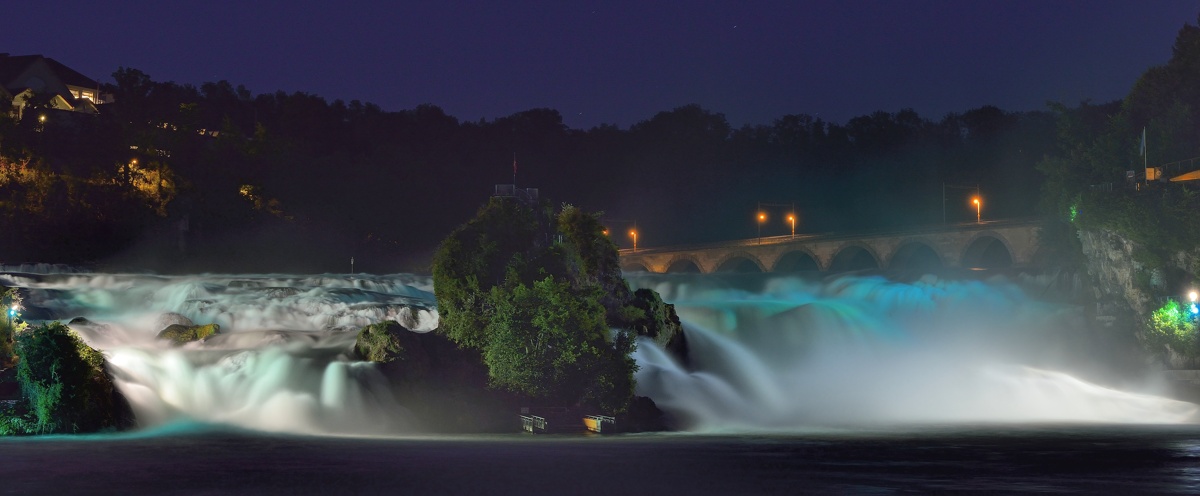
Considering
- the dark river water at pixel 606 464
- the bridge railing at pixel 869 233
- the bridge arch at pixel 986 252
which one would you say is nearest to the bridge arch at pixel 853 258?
the bridge railing at pixel 869 233

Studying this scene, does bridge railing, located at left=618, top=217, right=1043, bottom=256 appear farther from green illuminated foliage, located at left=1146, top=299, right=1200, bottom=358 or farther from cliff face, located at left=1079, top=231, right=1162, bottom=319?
green illuminated foliage, located at left=1146, top=299, right=1200, bottom=358

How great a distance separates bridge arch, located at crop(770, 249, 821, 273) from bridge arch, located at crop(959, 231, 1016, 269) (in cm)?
1415

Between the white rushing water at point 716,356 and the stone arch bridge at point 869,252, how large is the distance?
1816cm

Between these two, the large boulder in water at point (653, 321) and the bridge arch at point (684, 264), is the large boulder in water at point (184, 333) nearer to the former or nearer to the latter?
the large boulder in water at point (653, 321)

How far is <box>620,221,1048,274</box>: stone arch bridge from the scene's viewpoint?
90.5 meters

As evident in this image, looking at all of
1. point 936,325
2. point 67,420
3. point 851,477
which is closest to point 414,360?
point 67,420

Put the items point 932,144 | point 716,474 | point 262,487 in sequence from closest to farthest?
point 262,487, point 716,474, point 932,144

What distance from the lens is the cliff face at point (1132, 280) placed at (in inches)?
2440

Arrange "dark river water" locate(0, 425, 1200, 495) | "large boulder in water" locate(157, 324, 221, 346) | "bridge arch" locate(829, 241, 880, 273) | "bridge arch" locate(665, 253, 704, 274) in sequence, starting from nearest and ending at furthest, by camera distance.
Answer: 1. "dark river water" locate(0, 425, 1200, 495)
2. "large boulder in water" locate(157, 324, 221, 346)
3. "bridge arch" locate(829, 241, 880, 273)
4. "bridge arch" locate(665, 253, 704, 274)

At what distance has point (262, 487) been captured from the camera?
24.7 metres

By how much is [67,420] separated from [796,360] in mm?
29125

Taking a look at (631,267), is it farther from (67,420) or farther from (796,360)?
(67,420)

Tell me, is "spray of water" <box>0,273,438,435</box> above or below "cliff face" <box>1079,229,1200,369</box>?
below

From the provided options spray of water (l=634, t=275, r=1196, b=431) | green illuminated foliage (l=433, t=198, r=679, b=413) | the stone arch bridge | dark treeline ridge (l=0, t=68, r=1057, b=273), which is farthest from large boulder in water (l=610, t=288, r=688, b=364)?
dark treeline ridge (l=0, t=68, r=1057, b=273)
